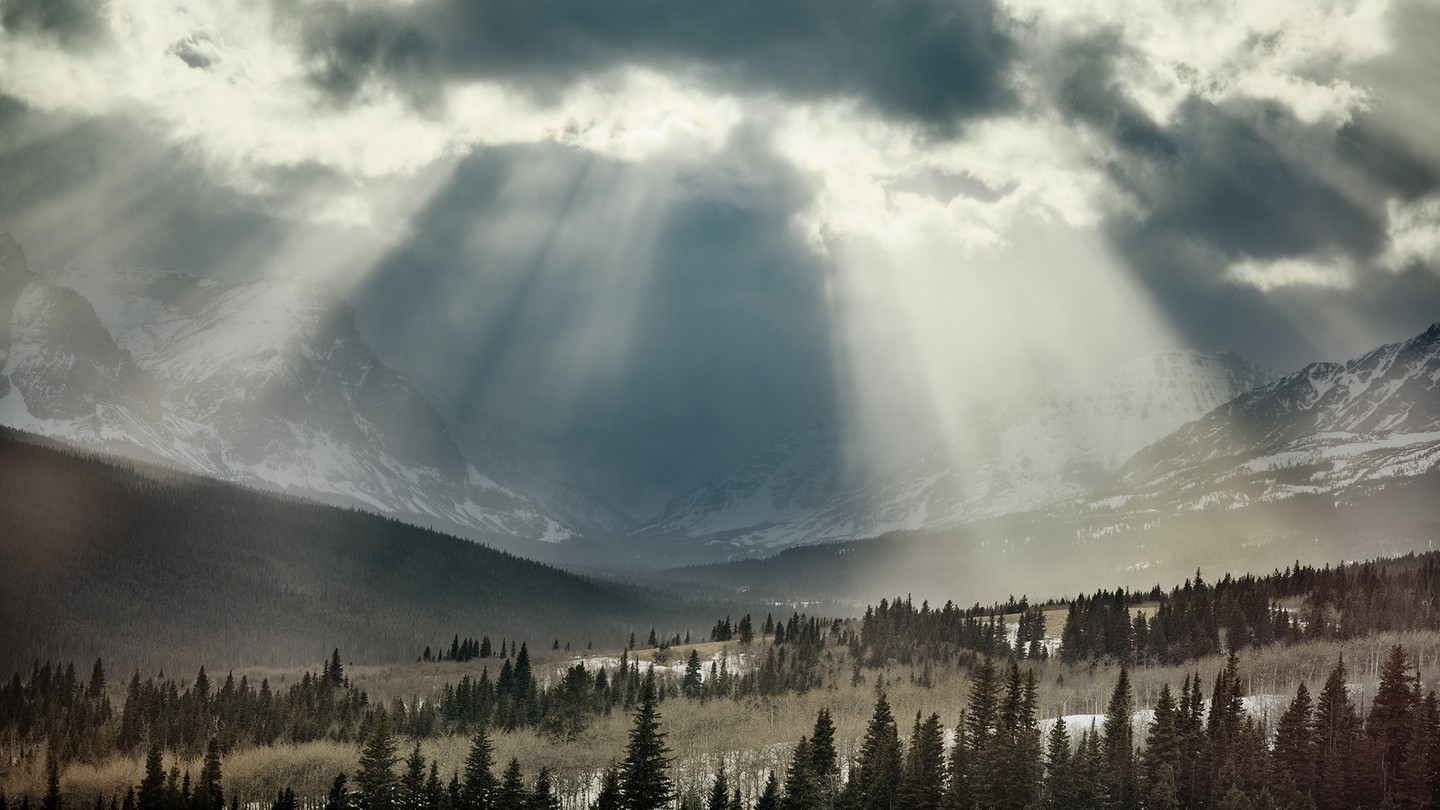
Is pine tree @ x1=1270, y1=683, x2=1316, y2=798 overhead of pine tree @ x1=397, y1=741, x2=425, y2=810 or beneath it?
overhead

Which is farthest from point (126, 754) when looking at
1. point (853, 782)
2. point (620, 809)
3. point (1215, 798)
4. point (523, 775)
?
point (1215, 798)

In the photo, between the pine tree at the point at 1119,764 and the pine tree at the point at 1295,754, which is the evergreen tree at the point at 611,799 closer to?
the pine tree at the point at 1119,764

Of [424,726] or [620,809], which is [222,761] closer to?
[424,726]

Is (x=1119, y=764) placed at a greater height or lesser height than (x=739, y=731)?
greater

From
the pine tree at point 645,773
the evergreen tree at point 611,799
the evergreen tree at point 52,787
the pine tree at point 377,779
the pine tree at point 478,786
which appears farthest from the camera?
the evergreen tree at point 52,787

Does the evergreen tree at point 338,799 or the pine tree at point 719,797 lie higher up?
the pine tree at point 719,797

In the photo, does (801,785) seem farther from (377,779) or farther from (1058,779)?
(377,779)

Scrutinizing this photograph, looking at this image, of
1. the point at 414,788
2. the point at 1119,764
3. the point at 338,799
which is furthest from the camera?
the point at 414,788

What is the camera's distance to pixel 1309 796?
367ft

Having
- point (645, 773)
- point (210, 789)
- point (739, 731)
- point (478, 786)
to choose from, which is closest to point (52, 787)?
point (210, 789)

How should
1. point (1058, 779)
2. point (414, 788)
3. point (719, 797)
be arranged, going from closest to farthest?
point (719, 797) < point (1058, 779) < point (414, 788)

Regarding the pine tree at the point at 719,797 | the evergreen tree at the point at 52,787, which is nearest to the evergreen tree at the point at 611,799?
the pine tree at the point at 719,797

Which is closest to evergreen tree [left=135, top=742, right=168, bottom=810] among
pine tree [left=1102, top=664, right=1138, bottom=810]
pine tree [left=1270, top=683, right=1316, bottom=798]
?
pine tree [left=1102, top=664, right=1138, bottom=810]

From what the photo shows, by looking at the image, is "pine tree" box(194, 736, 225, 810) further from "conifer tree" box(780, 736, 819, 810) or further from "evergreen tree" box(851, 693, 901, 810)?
"evergreen tree" box(851, 693, 901, 810)
